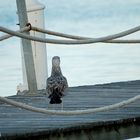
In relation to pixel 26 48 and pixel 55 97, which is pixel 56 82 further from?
pixel 26 48

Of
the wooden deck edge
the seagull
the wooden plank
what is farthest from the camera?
the seagull

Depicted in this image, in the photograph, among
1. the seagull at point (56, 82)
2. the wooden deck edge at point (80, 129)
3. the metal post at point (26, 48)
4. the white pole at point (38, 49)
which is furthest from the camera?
the white pole at point (38, 49)

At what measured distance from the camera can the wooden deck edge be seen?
3.68 metres

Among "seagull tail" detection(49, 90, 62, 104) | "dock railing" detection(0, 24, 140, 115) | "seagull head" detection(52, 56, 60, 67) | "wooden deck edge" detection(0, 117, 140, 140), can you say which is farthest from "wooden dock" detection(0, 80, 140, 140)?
"seagull head" detection(52, 56, 60, 67)

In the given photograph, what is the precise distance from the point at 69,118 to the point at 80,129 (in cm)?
64

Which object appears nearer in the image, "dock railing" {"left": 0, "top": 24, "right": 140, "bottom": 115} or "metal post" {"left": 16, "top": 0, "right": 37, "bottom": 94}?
"dock railing" {"left": 0, "top": 24, "right": 140, "bottom": 115}

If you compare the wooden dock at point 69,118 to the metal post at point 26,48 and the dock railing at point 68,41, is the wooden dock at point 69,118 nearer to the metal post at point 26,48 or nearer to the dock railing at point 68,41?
the dock railing at point 68,41

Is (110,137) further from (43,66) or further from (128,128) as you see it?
(43,66)

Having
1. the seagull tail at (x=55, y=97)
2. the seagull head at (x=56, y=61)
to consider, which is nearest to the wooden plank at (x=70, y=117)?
the seagull tail at (x=55, y=97)

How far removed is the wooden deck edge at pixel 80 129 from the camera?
3.68 meters

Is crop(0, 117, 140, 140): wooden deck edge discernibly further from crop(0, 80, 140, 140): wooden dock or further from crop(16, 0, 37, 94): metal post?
crop(16, 0, 37, 94): metal post

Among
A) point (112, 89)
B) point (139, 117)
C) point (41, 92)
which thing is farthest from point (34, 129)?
point (112, 89)

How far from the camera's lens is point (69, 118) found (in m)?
4.66

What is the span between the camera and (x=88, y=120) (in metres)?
4.41
